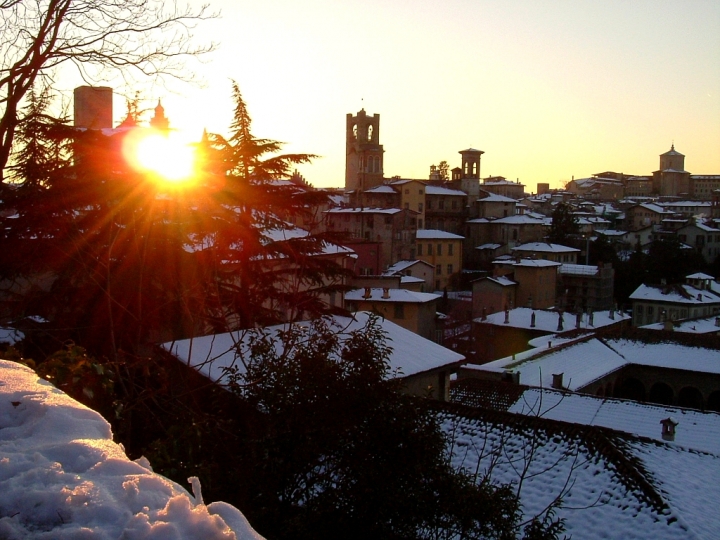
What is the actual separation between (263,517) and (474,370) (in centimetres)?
1614

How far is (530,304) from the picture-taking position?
145ft

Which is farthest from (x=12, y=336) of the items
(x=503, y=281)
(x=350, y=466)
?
(x=503, y=281)

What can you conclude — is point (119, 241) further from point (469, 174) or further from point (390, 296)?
point (469, 174)

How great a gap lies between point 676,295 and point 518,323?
46.8 ft

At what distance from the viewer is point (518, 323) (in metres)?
32.3

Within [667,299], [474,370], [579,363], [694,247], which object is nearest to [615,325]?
[667,299]

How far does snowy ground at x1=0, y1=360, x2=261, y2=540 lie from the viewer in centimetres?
140

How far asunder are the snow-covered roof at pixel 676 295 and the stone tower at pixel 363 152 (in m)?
27.7

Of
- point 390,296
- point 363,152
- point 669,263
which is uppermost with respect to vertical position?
point 363,152

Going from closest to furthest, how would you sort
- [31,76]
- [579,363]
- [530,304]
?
[31,76]
[579,363]
[530,304]

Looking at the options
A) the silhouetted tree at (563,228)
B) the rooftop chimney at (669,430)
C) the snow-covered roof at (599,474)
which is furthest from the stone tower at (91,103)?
the silhouetted tree at (563,228)

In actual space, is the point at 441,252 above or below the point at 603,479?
below

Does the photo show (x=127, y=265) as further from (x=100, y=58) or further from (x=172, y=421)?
(x=172, y=421)

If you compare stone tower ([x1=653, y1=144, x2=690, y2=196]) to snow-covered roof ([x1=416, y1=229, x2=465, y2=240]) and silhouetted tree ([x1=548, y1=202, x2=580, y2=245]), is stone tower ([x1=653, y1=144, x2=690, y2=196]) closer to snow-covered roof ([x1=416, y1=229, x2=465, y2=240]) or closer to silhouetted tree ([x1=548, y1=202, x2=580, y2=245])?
silhouetted tree ([x1=548, y1=202, x2=580, y2=245])
